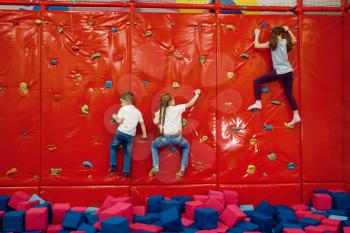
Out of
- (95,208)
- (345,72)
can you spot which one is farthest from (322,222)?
(95,208)

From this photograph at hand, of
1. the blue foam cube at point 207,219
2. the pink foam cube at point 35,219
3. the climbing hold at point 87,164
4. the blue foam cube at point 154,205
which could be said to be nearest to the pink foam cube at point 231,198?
the blue foam cube at point 207,219

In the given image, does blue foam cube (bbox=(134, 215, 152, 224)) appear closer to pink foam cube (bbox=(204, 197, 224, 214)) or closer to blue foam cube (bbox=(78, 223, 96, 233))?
blue foam cube (bbox=(78, 223, 96, 233))

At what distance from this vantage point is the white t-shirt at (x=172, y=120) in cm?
491

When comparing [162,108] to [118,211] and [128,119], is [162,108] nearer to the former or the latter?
[128,119]

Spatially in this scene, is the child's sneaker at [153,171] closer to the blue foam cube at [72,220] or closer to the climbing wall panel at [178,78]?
the climbing wall panel at [178,78]

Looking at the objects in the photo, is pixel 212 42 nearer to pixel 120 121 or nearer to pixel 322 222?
pixel 120 121

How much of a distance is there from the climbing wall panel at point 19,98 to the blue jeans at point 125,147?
3.89 feet

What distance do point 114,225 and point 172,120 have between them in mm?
1823

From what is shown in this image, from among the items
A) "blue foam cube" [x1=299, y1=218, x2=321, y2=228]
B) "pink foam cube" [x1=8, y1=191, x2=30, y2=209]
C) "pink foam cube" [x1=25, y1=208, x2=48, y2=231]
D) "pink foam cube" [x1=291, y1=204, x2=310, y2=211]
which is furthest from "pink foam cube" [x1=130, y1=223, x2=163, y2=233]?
"pink foam cube" [x1=291, y1=204, x2=310, y2=211]

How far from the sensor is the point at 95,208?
196 inches

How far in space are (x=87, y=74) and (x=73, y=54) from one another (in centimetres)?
38

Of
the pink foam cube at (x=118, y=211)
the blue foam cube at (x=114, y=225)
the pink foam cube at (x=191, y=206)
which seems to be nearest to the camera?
the blue foam cube at (x=114, y=225)

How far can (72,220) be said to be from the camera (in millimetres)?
4277

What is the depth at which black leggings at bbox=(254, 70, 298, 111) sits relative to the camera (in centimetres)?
514
